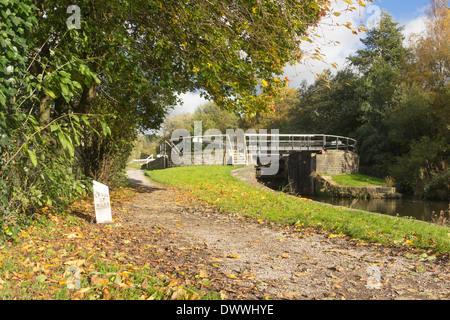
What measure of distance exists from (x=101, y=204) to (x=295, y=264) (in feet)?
14.0

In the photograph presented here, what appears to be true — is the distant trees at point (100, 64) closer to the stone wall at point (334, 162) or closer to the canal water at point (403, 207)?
the canal water at point (403, 207)

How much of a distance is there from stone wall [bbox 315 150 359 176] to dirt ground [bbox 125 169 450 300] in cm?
1892

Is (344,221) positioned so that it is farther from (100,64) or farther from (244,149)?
(244,149)

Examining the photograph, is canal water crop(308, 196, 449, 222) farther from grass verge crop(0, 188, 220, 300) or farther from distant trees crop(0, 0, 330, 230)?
grass verge crop(0, 188, 220, 300)

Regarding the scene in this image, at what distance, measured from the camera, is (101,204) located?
700 centimetres

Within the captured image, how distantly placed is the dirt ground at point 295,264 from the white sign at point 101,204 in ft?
1.81

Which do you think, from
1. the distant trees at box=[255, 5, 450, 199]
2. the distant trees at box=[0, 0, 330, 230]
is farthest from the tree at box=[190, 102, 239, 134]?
the distant trees at box=[0, 0, 330, 230]

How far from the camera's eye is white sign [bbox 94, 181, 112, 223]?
22.8 feet

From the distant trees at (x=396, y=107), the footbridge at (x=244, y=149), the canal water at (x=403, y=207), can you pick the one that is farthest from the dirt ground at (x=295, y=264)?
the footbridge at (x=244, y=149)

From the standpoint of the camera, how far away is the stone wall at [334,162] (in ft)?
82.8

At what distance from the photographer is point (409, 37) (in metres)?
28.9

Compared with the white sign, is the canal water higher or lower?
lower

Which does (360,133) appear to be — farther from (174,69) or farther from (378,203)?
(174,69)

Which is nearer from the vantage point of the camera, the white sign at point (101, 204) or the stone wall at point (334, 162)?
the white sign at point (101, 204)
